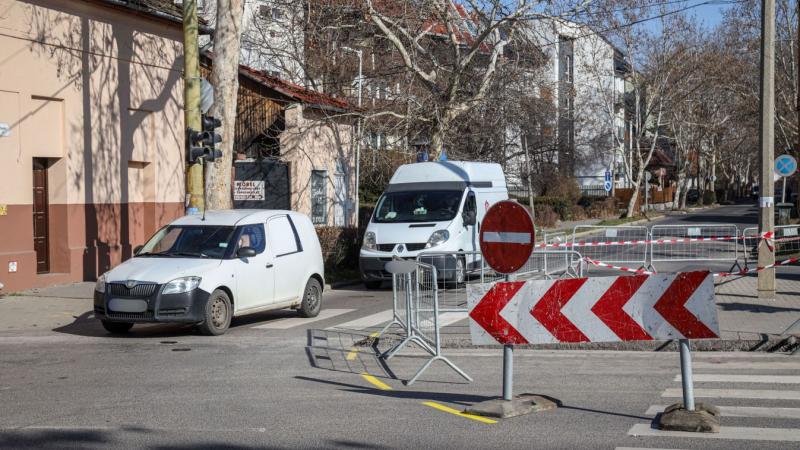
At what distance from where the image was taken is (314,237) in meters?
15.6

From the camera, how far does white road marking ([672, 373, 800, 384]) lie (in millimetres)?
9445

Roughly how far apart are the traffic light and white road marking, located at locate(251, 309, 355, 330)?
343 cm

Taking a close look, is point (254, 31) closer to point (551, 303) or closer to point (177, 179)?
point (177, 179)

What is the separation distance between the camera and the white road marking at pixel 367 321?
1369 cm

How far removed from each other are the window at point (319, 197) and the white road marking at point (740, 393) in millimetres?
20592

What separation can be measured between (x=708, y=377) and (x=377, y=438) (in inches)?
168

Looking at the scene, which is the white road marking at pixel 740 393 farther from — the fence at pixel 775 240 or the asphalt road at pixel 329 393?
the fence at pixel 775 240

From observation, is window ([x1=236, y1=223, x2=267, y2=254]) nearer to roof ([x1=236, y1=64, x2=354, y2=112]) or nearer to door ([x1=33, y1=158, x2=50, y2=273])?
door ([x1=33, y1=158, x2=50, y2=273])

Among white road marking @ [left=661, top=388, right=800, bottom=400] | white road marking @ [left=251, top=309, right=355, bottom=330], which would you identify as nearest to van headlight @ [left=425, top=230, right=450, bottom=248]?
white road marking @ [left=251, top=309, right=355, bottom=330]

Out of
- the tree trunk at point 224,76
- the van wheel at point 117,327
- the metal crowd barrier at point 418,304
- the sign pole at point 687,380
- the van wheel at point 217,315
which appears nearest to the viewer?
the sign pole at point 687,380

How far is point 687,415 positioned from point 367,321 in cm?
748

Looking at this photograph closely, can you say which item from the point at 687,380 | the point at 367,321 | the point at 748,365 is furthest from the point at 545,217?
the point at 687,380

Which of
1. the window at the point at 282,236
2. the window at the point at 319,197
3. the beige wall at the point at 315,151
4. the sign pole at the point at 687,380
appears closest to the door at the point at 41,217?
the window at the point at 282,236

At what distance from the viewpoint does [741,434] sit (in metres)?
7.13
